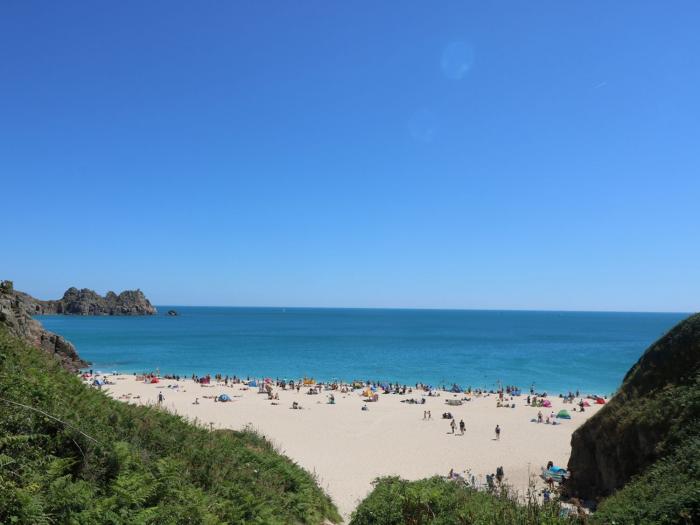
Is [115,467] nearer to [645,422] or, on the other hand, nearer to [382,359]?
[645,422]

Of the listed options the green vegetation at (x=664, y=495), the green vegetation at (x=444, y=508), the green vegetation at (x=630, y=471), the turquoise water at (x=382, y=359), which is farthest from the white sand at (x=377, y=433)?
the turquoise water at (x=382, y=359)

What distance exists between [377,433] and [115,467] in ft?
76.4

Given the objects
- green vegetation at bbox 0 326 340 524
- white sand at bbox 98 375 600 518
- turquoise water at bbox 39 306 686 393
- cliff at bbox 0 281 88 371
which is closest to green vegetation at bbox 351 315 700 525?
green vegetation at bbox 0 326 340 524

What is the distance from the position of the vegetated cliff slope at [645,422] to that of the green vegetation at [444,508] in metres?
6.08

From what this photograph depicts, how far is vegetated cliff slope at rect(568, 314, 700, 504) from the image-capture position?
493 inches

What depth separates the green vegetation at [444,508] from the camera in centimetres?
741

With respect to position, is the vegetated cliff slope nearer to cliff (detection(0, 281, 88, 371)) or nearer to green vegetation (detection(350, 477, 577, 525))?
green vegetation (detection(350, 477, 577, 525))

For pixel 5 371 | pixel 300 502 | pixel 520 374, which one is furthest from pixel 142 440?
pixel 520 374

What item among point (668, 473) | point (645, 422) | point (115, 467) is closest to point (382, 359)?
point (645, 422)

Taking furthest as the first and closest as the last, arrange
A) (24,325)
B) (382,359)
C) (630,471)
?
(382,359) < (24,325) < (630,471)

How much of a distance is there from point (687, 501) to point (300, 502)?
754 cm

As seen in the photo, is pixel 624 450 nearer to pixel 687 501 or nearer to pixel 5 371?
pixel 687 501

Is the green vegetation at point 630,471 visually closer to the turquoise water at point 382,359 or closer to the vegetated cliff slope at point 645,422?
the vegetated cliff slope at point 645,422

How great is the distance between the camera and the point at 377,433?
28.7 m
